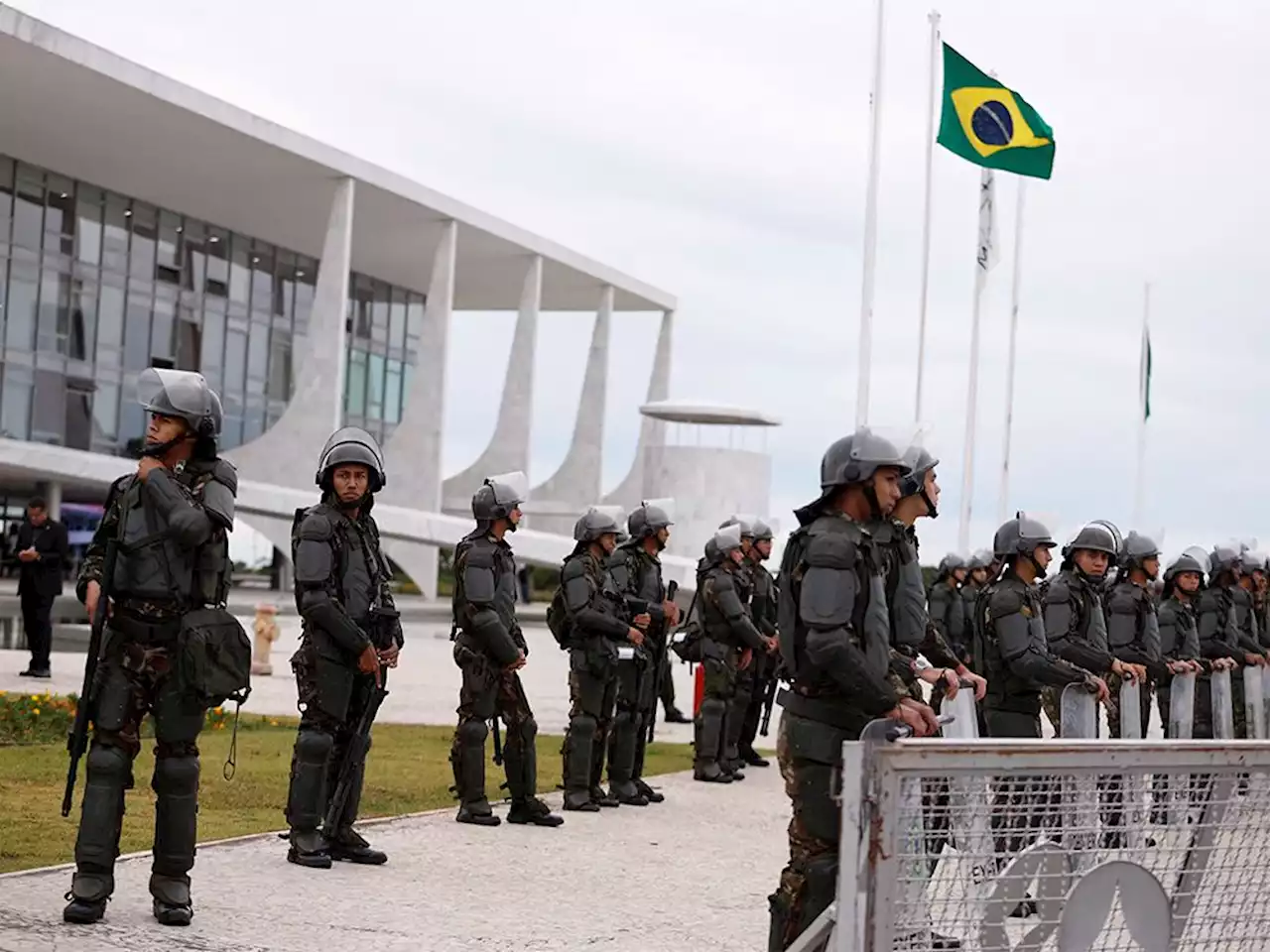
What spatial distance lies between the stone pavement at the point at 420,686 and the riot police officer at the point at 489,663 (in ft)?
18.9

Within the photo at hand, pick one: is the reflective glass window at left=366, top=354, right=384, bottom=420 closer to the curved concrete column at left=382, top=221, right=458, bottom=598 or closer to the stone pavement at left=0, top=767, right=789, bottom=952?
the curved concrete column at left=382, top=221, right=458, bottom=598

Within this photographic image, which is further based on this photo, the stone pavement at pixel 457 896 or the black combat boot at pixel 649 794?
the black combat boot at pixel 649 794

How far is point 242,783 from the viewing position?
40.0 feet

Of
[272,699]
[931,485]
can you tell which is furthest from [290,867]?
[272,699]

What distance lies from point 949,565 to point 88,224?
114 ft

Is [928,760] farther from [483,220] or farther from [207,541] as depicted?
[483,220]

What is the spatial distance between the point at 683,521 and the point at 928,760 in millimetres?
44318

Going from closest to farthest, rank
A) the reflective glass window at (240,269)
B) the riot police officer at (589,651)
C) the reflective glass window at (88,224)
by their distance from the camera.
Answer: the riot police officer at (589,651), the reflective glass window at (88,224), the reflective glass window at (240,269)

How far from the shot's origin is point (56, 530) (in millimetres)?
19734

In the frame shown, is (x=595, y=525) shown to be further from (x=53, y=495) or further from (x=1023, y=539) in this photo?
(x=53, y=495)

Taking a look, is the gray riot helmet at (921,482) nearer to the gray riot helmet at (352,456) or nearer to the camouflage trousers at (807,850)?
the camouflage trousers at (807,850)

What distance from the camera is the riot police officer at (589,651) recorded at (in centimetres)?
1204

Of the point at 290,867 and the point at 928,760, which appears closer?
the point at 928,760

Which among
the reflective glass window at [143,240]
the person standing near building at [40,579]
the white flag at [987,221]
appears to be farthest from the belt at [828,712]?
the reflective glass window at [143,240]
